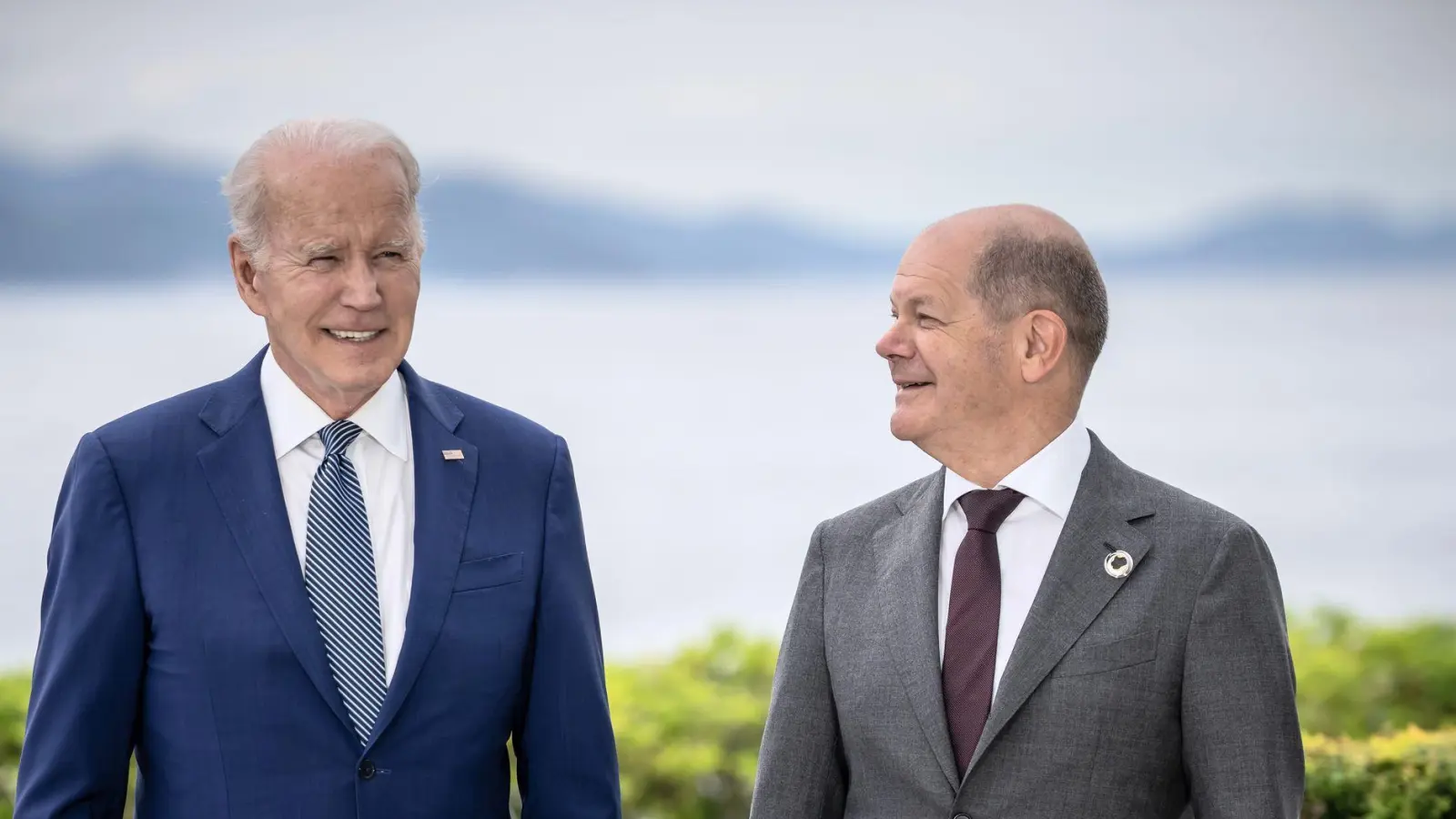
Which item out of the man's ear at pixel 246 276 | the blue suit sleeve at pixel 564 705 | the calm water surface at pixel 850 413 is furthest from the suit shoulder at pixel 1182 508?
the calm water surface at pixel 850 413

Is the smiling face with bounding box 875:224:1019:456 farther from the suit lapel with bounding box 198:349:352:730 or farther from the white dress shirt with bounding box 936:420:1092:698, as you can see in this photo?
the suit lapel with bounding box 198:349:352:730

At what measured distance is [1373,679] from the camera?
5352 millimetres

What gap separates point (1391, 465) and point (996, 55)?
2.53 m

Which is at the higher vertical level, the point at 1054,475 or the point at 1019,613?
the point at 1054,475

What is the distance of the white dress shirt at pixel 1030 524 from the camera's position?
2600 mm

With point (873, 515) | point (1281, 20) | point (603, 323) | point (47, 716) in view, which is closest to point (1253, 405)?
point (1281, 20)

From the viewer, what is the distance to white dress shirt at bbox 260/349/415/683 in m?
2.52

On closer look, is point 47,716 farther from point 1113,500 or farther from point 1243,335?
point 1243,335

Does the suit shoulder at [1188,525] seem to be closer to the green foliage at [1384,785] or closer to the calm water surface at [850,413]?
the green foliage at [1384,785]

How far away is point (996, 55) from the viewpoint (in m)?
6.76

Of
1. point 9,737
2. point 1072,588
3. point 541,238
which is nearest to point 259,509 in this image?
point 1072,588

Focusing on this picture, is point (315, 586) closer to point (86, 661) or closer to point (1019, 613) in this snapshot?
point (86, 661)

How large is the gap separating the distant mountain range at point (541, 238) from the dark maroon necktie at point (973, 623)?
4251 millimetres

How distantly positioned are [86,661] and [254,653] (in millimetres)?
244
